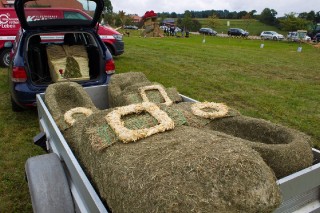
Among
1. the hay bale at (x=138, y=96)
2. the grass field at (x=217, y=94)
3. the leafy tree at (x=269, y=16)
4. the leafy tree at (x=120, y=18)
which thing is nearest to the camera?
the grass field at (x=217, y=94)

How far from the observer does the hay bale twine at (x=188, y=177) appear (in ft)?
4.44

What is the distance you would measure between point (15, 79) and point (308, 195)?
4.33 meters

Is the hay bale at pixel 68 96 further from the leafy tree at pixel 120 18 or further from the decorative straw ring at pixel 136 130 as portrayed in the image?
the leafy tree at pixel 120 18

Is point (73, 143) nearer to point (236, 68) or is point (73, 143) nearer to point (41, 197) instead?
point (41, 197)

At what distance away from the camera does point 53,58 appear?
5.44 metres

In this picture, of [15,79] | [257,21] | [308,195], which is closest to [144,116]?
[308,195]

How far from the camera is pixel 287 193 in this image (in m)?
1.73

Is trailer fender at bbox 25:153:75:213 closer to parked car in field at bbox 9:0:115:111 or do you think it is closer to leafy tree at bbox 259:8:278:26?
parked car in field at bbox 9:0:115:111

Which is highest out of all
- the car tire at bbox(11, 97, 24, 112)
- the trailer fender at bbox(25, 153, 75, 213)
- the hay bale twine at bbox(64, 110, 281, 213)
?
the hay bale twine at bbox(64, 110, 281, 213)

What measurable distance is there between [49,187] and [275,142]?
179 cm

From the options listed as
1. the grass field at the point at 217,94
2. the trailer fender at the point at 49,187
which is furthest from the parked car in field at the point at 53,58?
the trailer fender at the point at 49,187

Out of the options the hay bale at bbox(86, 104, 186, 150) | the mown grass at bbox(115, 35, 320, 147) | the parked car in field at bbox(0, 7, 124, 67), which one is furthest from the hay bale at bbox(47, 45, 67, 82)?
the parked car in field at bbox(0, 7, 124, 67)

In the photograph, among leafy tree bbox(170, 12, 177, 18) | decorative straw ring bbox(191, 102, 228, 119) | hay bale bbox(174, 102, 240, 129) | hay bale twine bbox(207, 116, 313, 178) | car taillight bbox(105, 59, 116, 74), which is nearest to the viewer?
hay bale twine bbox(207, 116, 313, 178)

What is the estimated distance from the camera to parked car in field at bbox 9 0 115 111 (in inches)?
182
